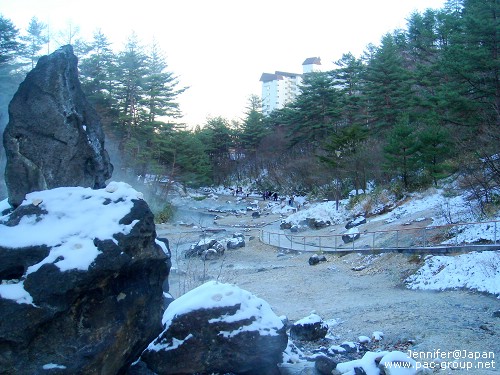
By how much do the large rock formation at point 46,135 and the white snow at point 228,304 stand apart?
6.26ft

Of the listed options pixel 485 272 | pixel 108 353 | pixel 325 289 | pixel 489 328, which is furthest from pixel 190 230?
pixel 108 353

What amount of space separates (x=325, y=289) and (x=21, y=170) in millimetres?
9520

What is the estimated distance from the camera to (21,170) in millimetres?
5527

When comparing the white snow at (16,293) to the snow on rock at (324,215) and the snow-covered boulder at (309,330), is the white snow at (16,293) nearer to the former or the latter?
the snow-covered boulder at (309,330)

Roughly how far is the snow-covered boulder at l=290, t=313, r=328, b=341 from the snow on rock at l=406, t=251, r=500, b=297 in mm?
3700

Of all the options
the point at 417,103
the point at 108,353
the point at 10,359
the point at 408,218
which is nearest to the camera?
the point at 10,359

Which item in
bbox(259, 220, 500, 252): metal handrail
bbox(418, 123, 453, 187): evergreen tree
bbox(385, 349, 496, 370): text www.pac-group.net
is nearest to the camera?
bbox(385, 349, 496, 370): text www.pac-group.net

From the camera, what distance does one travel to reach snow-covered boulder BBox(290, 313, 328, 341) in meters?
7.78

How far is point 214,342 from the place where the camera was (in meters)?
5.24

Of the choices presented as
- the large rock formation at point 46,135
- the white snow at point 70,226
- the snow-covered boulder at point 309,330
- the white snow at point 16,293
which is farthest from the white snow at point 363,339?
the white snow at point 16,293

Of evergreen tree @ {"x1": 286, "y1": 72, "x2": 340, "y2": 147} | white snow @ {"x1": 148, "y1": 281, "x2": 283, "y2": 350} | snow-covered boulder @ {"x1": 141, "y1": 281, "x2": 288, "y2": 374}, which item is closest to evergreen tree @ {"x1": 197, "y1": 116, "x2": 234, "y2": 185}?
evergreen tree @ {"x1": 286, "y1": 72, "x2": 340, "y2": 147}

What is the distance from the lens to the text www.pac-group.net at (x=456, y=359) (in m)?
5.98

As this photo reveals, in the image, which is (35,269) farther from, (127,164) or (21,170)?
(127,164)

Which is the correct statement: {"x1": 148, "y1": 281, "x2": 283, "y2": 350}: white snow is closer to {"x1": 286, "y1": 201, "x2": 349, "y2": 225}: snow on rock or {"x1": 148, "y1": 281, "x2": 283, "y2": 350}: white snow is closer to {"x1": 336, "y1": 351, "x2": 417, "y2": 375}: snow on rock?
{"x1": 336, "y1": 351, "x2": 417, "y2": 375}: snow on rock
